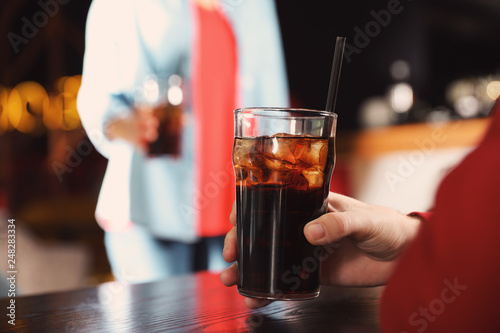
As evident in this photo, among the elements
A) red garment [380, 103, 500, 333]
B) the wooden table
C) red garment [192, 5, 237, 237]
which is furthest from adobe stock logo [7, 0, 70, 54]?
red garment [380, 103, 500, 333]

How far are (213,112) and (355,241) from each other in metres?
2.09

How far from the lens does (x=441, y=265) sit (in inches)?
21.1

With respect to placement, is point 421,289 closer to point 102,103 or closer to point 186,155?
point 102,103

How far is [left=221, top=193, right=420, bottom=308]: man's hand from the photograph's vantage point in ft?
2.38

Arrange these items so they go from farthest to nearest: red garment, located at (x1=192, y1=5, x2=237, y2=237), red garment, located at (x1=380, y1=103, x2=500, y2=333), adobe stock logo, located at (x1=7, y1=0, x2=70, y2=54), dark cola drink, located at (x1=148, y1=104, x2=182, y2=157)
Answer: adobe stock logo, located at (x1=7, y1=0, x2=70, y2=54) → red garment, located at (x1=192, y1=5, x2=237, y2=237) → dark cola drink, located at (x1=148, y1=104, x2=182, y2=157) → red garment, located at (x1=380, y1=103, x2=500, y2=333)

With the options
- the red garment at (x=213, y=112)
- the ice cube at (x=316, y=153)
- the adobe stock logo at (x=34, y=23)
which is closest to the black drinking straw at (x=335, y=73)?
the ice cube at (x=316, y=153)

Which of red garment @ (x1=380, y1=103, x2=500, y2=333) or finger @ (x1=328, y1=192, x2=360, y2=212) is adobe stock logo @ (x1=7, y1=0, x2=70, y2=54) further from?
red garment @ (x1=380, y1=103, x2=500, y2=333)

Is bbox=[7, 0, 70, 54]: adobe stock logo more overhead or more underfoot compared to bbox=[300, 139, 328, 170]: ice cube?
more overhead

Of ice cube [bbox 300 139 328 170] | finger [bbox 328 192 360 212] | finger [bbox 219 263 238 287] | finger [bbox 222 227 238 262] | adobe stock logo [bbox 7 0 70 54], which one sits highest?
adobe stock logo [bbox 7 0 70 54]

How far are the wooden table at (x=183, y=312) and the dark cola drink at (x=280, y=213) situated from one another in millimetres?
47

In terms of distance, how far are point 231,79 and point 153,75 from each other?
1.65 feet

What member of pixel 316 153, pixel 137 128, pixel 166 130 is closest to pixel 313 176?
pixel 316 153

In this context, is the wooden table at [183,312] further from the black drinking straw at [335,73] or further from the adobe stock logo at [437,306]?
the black drinking straw at [335,73]

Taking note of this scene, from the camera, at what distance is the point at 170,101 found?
7.54ft
